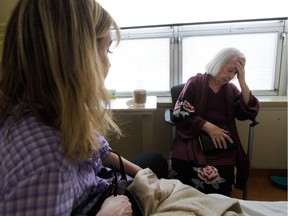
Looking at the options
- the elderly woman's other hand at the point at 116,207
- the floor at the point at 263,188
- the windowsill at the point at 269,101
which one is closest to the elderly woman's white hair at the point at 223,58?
the windowsill at the point at 269,101

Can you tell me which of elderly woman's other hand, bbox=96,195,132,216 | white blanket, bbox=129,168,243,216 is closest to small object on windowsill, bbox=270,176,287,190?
white blanket, bbox=129,168,243,216

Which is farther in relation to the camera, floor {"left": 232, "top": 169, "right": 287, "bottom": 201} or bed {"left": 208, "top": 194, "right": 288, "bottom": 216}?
floor {"left": 232, "top": 169, "right": 287, "bottom": 201}

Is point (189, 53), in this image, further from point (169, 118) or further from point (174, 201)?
point (174, 201)

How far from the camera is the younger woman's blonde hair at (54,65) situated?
0.59 m

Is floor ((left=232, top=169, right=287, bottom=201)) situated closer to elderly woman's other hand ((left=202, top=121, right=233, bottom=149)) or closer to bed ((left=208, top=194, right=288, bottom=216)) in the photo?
elderly woman's other hand ((left=202, top=121, right=233, bottom=149))

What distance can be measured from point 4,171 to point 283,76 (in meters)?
2.15

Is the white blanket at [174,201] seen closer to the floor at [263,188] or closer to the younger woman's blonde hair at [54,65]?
the younger woman's blonde hair at [54,65]

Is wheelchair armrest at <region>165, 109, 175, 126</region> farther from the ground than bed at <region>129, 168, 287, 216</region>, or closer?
farther from the ground

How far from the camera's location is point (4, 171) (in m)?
0.56

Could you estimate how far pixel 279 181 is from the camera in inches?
80.7

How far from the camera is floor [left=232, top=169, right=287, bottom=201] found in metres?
1.92

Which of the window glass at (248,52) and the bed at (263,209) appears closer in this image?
the bed at (263,209)

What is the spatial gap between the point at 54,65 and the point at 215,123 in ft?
4.56

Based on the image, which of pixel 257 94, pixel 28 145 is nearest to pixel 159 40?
pixel 257 94
